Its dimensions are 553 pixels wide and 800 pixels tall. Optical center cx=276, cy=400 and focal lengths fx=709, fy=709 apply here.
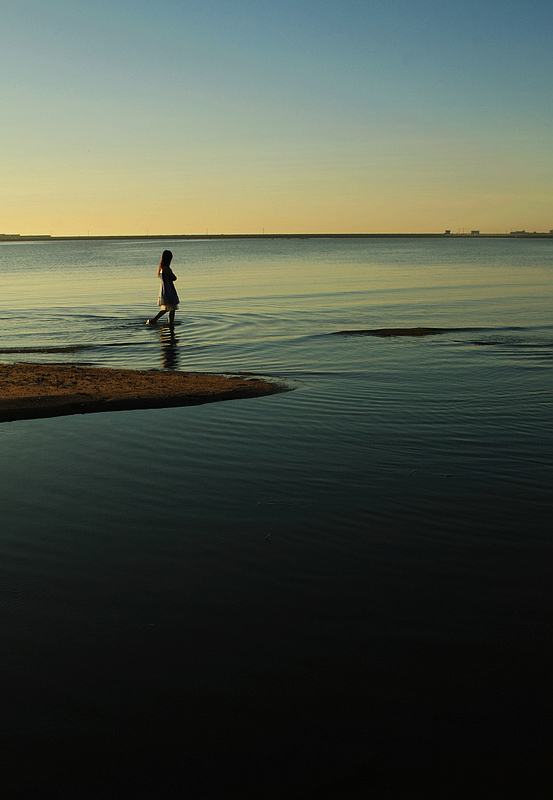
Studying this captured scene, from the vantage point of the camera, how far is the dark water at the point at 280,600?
3219mm

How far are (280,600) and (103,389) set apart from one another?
685cm

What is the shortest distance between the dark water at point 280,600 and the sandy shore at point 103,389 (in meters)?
0.47

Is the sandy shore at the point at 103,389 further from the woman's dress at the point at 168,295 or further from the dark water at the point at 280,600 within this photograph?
the woman's dress at the point at 168,295

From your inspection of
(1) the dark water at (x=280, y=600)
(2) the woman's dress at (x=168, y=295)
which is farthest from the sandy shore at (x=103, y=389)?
(2) the woman's dress at (x=168, y=295)

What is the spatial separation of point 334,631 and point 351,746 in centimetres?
95

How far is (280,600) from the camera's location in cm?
456

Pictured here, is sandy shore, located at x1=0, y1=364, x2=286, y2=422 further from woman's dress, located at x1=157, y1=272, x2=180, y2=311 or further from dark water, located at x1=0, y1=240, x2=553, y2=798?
woman's dress, located at x1=157, y1=272, x2=180, y2=311

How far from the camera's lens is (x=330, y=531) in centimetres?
564

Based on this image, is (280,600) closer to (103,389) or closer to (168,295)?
(103,389)

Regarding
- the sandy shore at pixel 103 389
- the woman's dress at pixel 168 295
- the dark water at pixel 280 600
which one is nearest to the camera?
the dark water at pixel 280 600

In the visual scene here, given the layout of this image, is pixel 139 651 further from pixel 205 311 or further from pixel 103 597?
pixel 205 311

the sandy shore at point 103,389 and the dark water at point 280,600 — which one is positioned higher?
the sandy shore at point 103,389

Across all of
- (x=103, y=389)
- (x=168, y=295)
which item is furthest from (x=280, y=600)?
(x=168, y=295)

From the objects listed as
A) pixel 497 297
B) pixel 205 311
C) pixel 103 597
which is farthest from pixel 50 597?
pixel 497 297
